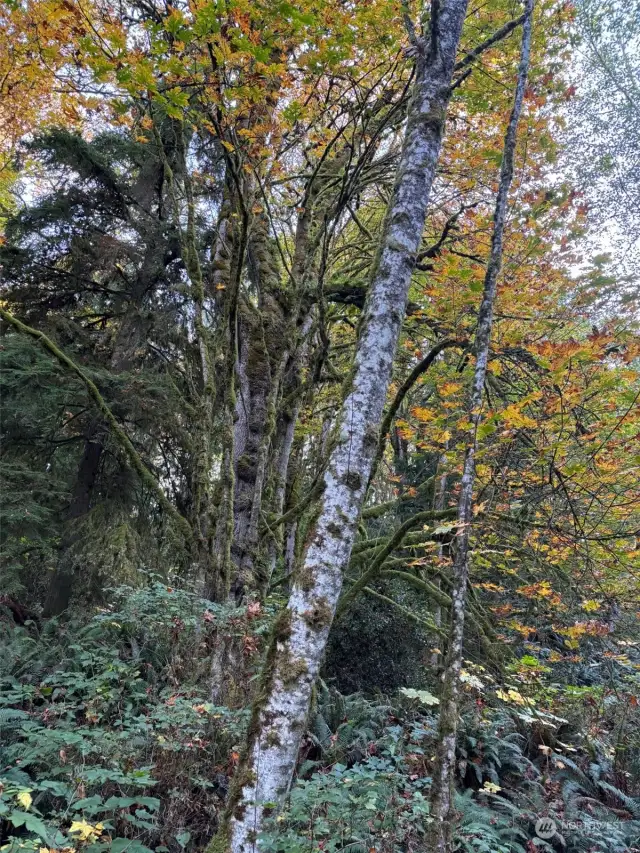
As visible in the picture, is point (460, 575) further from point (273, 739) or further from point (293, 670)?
point (273, 739)

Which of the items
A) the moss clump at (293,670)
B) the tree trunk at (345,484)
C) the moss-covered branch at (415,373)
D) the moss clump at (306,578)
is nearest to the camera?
the tree trunk at (345,484)

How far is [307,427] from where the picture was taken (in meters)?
11.6

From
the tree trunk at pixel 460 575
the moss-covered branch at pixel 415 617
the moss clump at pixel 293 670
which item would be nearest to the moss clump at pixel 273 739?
the moss clump at pixel 293 670

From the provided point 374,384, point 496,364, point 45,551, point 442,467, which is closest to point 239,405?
point 442,467

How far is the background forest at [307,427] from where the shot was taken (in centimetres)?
307

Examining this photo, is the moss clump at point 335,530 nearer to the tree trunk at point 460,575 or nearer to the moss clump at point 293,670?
the moss clump at point 293,670

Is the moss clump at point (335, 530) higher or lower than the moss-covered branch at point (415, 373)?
lower

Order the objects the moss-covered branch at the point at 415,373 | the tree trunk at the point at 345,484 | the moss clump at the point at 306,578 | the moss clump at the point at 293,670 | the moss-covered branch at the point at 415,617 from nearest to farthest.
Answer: the tree trunk at the point at 345,484
the moss clump at the point at 293,670
the moss clump at the point at 306,578
the moss-covered branch at the point at 415,373
the moss-covered branch at the point at 415,617

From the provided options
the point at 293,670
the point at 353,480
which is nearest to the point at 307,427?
the point at 353,480

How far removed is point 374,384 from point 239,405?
12.4 feet

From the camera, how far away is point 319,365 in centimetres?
649

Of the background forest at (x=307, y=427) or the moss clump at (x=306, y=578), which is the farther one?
the background forest at (x=307, y=427)

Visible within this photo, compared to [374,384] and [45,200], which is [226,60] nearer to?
[374,384]

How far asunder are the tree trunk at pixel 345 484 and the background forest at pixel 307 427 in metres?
0.02
